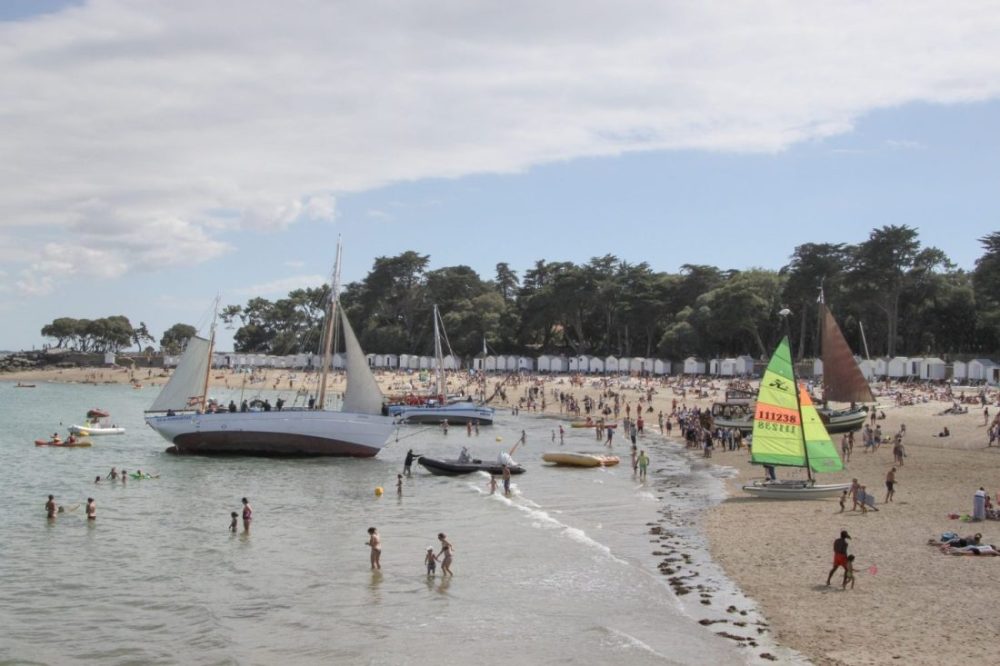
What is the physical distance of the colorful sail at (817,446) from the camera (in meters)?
32.3

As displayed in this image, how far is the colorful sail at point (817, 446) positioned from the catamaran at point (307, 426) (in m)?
22.9

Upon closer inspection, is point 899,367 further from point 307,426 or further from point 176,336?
point 176,336

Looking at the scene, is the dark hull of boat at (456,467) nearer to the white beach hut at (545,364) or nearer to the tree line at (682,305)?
the tree line at (682,305)

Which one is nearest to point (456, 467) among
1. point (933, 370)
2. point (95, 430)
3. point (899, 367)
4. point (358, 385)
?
point (358, 385)

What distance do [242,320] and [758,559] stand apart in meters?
165

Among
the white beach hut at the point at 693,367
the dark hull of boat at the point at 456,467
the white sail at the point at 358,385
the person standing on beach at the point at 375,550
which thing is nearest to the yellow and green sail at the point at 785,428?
the dark hull of boat at the point at 456,467

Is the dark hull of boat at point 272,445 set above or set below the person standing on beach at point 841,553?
below

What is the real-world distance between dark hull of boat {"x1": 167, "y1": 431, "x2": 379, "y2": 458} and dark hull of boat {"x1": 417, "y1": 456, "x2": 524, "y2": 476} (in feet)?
22.9

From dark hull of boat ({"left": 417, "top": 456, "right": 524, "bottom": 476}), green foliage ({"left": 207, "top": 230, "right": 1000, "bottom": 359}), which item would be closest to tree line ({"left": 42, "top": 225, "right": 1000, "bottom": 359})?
green foliage ({"left": 207, "top": 230, "right": 1000, "bottom": 359})

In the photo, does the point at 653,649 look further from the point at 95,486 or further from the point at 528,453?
the point at 528,453

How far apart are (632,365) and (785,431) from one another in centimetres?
7676

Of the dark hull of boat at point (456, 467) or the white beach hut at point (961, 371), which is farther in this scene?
the white beach hut at point (961, 371)

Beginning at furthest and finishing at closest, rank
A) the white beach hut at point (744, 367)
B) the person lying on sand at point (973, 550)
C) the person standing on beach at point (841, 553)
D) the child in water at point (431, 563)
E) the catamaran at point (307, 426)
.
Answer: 1. the white beach hut at point (744, 367)
2. the catamaran at point (307, 426)
3. the child in water at point (431, 563)
4. the person lying on sand at point (973, 550)
5. the person standing on beach at point (841, 553)

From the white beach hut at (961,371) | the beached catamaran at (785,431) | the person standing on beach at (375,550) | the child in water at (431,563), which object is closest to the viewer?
the child in water at (431,563)
